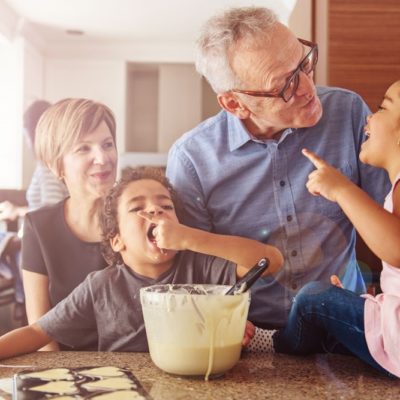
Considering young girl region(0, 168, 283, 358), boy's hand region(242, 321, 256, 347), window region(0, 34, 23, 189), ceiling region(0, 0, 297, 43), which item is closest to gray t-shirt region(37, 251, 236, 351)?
young girl region(0, 168, 283, 358)

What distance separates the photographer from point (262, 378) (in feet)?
2.89

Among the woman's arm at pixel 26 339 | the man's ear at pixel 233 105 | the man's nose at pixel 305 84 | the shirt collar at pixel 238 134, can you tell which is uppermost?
the man's nose at pixel 305 84

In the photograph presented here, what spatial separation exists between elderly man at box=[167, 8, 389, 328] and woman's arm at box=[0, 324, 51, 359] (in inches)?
13.2

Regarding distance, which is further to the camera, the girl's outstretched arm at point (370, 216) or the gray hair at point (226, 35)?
the gray hair at point (226, 35)

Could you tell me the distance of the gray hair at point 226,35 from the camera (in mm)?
956

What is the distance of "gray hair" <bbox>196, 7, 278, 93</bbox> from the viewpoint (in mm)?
956

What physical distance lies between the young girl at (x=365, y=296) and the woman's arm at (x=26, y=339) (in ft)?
1.38

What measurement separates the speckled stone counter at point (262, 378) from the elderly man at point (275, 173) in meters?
0.10

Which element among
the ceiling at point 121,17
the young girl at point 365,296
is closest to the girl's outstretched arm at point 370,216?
the young girl at point 365,296

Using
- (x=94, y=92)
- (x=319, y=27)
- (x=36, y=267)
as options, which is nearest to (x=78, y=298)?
(x=36, y=267)

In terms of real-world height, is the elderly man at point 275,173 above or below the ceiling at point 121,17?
below

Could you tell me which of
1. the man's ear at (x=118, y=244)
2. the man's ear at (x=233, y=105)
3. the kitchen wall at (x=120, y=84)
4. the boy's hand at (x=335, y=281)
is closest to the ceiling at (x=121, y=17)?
the kitchen wall at (x=120, y=84)

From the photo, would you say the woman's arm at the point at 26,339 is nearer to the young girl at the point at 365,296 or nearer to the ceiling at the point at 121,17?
the young girl at the point at 365,296

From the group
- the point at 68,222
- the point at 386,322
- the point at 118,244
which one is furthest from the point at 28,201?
the point at 386,322
